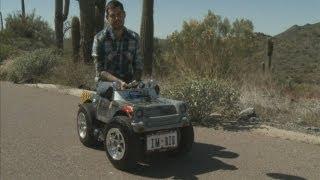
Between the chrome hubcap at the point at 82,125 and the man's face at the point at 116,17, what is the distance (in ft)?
4.65

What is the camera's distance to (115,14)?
714 centimetres

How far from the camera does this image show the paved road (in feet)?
21.5

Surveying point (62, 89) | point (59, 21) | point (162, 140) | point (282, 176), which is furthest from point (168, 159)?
point (59, 21)

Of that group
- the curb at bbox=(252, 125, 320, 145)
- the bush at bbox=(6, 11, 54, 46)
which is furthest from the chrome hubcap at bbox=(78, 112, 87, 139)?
the bush at bbox=(6, 11, 54, 46)

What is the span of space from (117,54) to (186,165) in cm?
171

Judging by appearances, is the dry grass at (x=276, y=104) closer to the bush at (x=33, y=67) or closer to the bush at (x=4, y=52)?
the bush at (x=33, y=67)

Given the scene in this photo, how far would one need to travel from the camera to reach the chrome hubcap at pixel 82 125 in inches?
309

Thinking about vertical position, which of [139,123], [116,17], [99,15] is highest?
[99,15]

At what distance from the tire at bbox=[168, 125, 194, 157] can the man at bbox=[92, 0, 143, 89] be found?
0.99 metres

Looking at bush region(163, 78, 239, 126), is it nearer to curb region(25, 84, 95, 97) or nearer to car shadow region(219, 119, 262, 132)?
car shadow region(219, 119, 262, 132)

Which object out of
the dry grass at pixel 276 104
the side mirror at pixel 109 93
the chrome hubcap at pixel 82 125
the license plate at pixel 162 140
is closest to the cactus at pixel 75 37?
the dry grass at pixel 276 104

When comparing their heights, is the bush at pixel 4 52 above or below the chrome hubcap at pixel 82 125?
above

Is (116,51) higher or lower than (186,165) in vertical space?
higher

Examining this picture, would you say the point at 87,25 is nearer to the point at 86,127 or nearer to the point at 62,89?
the point at 62,89
